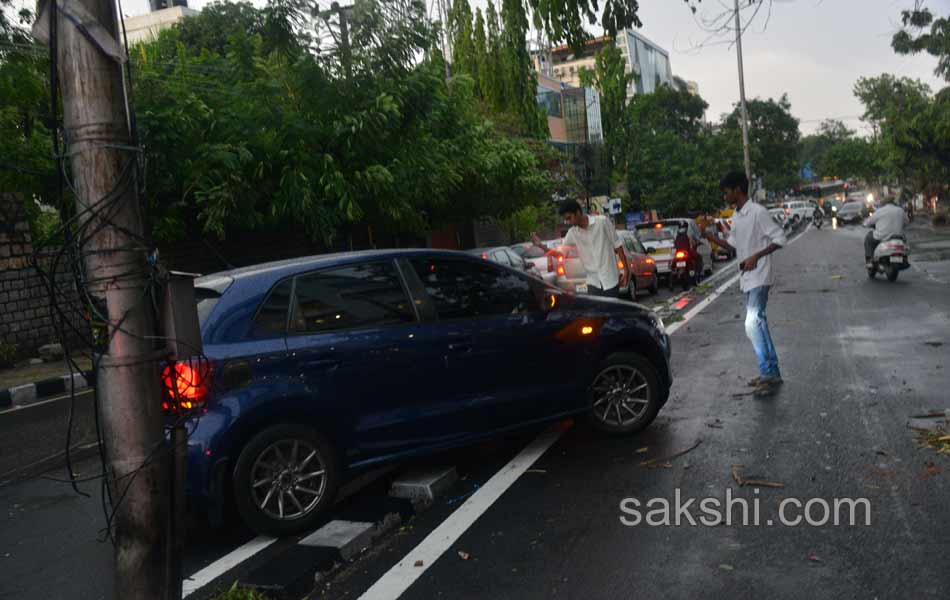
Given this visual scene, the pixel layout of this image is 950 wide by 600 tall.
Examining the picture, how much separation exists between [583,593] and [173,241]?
14.5 metres

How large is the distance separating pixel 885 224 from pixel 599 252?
37.2 feet

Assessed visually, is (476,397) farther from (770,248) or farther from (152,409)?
(770,248)

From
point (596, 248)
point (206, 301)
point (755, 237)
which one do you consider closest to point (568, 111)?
point (596, 248)

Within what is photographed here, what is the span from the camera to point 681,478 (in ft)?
18.5

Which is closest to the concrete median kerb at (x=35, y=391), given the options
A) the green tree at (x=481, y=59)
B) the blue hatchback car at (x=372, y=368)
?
the blue hatchback car at (x=372, y=368)

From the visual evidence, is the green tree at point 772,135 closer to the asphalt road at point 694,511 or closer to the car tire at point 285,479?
the asphalt road at point 694,511

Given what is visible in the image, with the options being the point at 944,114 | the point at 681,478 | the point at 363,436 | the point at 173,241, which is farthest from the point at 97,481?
the point at 944,114

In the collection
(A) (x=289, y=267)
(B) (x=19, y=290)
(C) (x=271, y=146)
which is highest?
(C) (x=271, y=146)

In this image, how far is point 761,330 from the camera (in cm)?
808

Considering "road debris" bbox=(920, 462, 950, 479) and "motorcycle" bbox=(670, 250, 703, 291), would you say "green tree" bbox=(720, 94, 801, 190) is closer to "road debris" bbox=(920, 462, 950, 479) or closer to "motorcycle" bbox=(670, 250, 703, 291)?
"motorcycle" bbox=(670, 250, 703, 291)

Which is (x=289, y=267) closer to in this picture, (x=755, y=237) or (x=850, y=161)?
(x=755, y=237)

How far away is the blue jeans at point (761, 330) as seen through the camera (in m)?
8.09

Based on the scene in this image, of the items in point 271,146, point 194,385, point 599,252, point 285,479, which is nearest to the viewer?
point 194,385

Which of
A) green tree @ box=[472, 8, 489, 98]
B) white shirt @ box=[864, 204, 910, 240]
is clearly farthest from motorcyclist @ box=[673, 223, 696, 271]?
green tree @ box=[472, 8, 489, 98]
